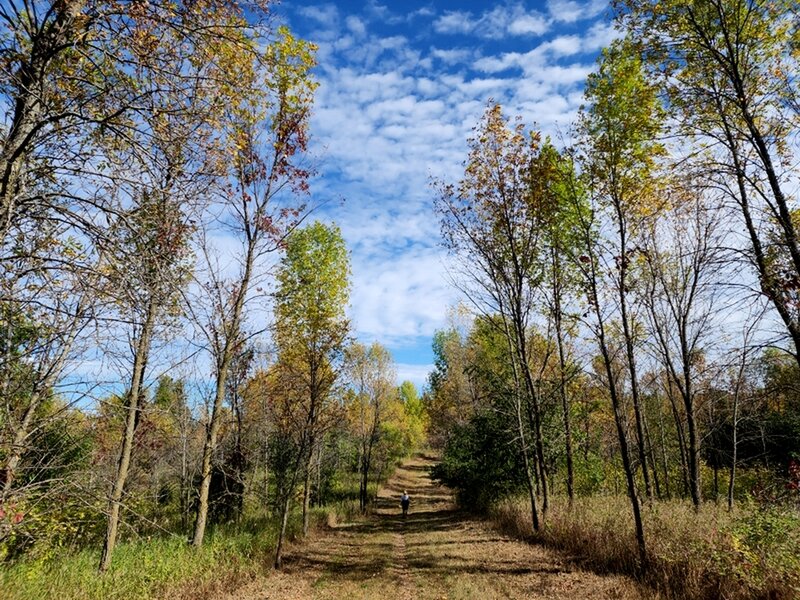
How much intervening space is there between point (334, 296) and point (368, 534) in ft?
33.3

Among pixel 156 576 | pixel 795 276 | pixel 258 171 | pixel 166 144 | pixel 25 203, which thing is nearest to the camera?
pixel 25 203

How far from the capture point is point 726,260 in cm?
609

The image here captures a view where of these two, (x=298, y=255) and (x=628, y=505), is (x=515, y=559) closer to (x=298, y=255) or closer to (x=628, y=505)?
(x=628, y=505)

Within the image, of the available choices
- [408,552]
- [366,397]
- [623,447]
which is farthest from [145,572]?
[366,397]

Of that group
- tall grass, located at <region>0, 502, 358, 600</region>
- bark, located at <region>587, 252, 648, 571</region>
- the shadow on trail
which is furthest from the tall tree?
tall grass, located at <region>0, 502, 358, 600</region>

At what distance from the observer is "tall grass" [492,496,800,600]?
6.32 m

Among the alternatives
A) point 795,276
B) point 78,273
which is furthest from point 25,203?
point 795,276

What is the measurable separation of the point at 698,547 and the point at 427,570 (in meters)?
6.12

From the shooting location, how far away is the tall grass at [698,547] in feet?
20.7

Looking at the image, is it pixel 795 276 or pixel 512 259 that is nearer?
pixel 795 276

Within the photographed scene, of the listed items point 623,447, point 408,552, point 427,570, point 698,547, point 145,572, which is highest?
point 623,447

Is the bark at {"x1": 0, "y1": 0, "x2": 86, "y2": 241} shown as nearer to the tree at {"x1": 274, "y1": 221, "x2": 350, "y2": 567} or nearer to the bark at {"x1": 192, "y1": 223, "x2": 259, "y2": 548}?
the bark at {"x1": 192, "y1": 223, "x2": 259, "y2": 548}

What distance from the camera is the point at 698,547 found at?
25.1ft

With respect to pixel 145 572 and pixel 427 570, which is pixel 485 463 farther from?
pixel 145 572
